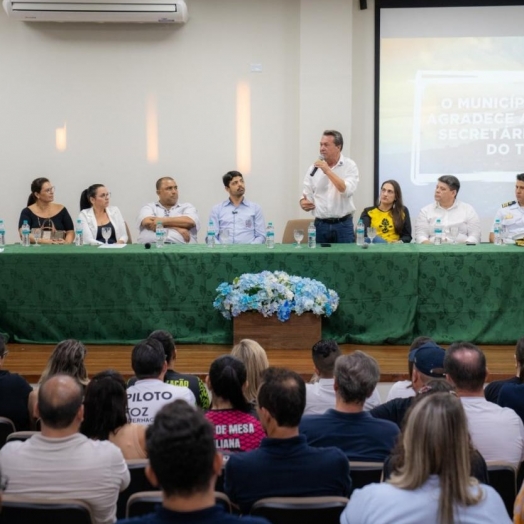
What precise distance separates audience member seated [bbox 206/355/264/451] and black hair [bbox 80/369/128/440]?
11.4 inches

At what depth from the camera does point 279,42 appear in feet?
24.9

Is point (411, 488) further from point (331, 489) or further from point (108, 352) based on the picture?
point (108, 352)

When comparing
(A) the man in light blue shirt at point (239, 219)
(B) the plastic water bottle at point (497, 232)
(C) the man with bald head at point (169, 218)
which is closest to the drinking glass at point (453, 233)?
(B) the plastic water bottle at point (497, 232)

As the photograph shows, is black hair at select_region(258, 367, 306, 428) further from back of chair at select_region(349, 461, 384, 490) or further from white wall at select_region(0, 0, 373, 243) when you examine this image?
white wall at select_region(0, 0, 373, 243)

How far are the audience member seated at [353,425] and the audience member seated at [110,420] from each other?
0.53m

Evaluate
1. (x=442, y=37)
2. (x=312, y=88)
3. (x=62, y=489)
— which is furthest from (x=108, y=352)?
(x=442, y=37)

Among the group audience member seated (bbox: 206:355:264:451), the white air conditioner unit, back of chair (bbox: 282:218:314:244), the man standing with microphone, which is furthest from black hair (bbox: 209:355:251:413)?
the white air conditioner unit

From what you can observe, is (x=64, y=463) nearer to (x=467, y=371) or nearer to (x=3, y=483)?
(x=3, y=483)

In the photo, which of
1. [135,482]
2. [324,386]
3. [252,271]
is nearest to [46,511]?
[135,482]

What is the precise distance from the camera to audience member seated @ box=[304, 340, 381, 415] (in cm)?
316

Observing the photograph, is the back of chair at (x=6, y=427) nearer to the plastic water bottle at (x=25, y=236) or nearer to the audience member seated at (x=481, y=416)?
the audience member seated at (x=481, y=416)

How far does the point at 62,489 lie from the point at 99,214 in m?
4.09

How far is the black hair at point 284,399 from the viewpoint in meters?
2.29

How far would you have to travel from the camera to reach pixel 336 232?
607 centimetres
